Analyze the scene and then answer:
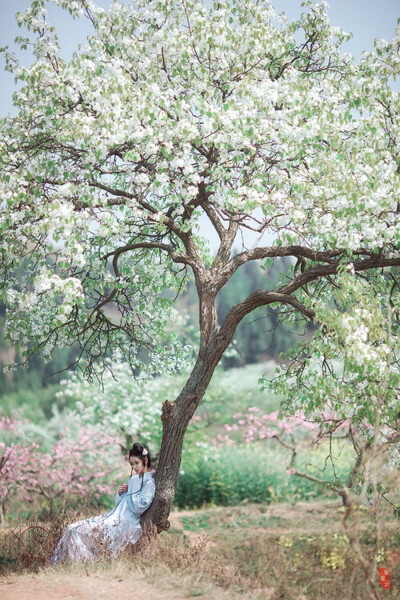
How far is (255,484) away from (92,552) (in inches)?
250

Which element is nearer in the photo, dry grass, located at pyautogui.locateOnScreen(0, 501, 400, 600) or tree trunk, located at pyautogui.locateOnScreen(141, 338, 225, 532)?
dry grass, located at pyautogui.locateOnScreen(0, 501, 400, 600)

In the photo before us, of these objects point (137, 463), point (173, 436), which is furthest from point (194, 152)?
point (137, 463)

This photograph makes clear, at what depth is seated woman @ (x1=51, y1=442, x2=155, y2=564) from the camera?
18.9 feet

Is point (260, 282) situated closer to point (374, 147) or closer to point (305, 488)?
point (305, 488)

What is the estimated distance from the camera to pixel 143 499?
6199 millimetres

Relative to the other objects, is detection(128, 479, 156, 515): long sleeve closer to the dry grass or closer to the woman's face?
the woman's face

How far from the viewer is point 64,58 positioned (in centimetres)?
637

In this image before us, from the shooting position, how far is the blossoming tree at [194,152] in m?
5.62

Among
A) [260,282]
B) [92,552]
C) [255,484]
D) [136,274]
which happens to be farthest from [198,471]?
[260,282]

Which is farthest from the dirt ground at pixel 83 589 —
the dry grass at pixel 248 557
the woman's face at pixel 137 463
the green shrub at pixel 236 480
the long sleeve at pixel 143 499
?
the green shrub at pixel 236 480

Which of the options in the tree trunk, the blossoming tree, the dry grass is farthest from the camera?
the tree trunk

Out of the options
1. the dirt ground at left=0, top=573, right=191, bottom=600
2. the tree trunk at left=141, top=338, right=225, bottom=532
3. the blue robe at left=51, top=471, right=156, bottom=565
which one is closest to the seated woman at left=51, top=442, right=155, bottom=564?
the blue robe at left=51, top=471, right=156, bottom=565

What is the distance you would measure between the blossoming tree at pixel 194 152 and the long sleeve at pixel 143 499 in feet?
0.27

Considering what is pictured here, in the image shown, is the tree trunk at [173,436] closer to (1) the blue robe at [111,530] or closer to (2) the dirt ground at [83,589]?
(1) the blue robe at [111,530]
